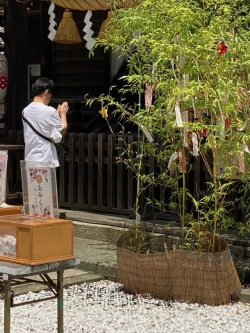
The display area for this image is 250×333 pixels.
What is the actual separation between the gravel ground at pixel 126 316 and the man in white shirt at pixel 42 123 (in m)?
1.90

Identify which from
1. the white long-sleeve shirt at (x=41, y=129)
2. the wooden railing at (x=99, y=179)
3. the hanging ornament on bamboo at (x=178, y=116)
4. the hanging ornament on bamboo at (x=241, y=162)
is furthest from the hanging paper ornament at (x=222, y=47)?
the wooden railing at (x=99, y=179)

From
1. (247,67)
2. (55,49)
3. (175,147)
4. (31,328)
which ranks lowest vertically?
(31,328)

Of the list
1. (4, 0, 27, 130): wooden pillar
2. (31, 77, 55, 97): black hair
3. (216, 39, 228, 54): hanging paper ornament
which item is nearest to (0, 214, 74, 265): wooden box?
(216, 39, 228, 54): hanging paper ornament

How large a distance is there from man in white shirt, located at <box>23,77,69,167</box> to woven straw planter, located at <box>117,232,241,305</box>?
1937 mm

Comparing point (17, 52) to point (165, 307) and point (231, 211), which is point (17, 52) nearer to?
point (231, 211)

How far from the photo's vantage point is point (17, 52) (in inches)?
535

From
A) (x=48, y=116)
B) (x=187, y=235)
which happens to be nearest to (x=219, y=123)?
(x=187, y=235)

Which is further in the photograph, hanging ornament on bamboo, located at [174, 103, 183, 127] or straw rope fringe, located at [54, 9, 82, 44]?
straw rope fringe, located at [54, 9, 82, 44]

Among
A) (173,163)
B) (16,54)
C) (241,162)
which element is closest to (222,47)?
(241,162)

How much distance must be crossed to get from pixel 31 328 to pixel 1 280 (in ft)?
3.22

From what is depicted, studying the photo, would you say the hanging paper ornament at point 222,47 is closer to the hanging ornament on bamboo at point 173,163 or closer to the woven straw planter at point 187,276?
the hanging ornament on bamboo at point 173,163

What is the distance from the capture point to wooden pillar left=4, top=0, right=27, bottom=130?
44.7ft

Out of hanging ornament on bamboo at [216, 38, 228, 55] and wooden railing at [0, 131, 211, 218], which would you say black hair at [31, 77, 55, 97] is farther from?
hanging ornament on bamboo at [216, 38, 228, 55]

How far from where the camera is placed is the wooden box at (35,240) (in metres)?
5.21
